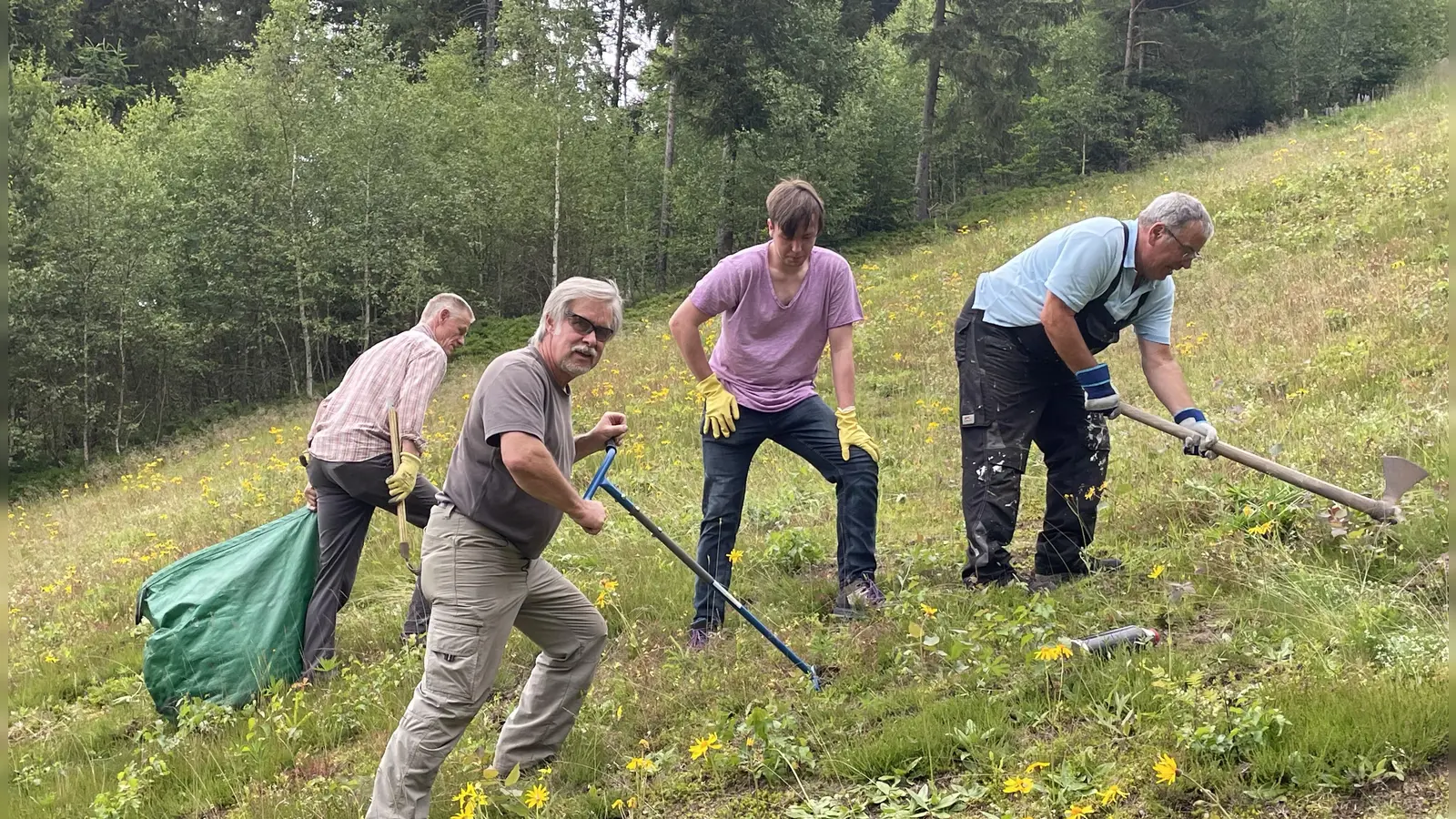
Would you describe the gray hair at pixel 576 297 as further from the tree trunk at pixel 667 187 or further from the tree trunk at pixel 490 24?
the tree trunk at pixel 490 24

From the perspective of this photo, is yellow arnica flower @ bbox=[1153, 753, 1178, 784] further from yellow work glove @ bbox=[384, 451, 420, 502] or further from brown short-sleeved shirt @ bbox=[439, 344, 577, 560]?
yellow work glove @ bbox=[384, 451, 420, 502]

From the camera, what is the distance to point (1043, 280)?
4.11 meters

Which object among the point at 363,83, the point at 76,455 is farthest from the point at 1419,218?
the point at 76,455

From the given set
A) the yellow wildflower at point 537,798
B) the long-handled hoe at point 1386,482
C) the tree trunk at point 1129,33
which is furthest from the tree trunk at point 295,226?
the tree trunk at point 1129,33

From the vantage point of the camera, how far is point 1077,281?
151 inches

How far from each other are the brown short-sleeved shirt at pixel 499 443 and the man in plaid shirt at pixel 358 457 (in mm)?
1696

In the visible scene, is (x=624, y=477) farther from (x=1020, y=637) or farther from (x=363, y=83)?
(x=363, y=83)

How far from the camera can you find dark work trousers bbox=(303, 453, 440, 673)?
15.8 feet

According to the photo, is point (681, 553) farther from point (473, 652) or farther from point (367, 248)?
point (367, 248)

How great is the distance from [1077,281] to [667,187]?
2238cm

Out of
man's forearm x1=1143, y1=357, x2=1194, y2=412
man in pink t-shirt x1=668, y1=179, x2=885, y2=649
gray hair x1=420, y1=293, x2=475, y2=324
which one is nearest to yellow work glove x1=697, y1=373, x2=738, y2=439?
man in pink t-shirt x1=668, y1=179, x2=885, y2=649

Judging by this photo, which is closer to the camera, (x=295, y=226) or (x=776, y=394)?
(x=776, y=394)

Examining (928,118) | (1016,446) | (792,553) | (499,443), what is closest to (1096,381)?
(1016,446)

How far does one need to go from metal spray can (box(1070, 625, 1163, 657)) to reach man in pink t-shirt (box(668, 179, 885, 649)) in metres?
1.03
